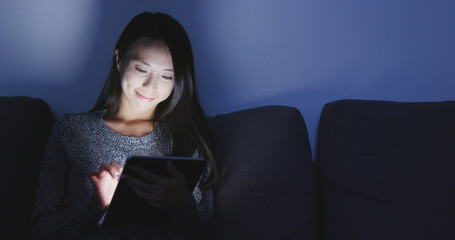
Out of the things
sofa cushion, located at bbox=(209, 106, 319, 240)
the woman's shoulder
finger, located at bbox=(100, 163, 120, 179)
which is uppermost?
the woman's shoulder

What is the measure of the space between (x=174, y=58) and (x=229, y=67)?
35 cm

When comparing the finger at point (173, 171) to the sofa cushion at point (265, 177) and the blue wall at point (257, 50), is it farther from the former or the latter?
the blue wall at point (257, 50)

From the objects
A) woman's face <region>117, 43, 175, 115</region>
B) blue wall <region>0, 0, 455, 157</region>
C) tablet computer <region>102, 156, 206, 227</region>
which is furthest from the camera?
blue wall <region>0, 0, 455, 157</region>

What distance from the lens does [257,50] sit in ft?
4.05

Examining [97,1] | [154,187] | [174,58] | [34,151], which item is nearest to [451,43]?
[174,58]

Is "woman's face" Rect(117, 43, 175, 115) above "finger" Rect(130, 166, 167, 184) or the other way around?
above

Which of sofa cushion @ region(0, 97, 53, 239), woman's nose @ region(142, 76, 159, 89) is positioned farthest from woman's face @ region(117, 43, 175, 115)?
sofa cushion @ region(0, 97, 53, 239)

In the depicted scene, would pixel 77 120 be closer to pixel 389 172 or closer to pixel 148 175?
pixel 148 175

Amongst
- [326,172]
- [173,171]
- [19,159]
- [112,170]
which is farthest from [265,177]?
[19,159]

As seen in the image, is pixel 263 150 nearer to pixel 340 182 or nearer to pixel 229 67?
pixel 340 182

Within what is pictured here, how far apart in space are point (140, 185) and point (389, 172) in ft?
2.36

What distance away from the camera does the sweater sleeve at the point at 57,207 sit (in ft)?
2.65

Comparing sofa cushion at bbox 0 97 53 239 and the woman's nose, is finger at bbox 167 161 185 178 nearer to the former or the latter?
the woman's nose

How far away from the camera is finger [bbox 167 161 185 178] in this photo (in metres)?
0.72
